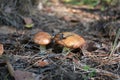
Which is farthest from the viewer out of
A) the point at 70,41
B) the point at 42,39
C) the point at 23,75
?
the point at 42,39

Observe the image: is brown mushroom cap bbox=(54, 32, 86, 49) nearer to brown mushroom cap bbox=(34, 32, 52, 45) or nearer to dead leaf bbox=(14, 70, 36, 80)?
brown mushroom cap bbox=(34, 32, 52, 45)

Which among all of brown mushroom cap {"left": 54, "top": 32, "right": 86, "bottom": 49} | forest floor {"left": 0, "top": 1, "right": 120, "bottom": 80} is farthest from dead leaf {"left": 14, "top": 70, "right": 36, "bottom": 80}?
brown mushroom cap {"left": 54, "top": 32, "right": 86, "bottom": 49}

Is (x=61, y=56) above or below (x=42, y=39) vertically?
below

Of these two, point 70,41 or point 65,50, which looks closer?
point 70,41

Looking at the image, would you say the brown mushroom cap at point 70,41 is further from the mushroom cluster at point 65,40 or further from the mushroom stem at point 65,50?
the mushroom stem at point 65,50

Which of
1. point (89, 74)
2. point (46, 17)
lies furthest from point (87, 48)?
point (46, 17)

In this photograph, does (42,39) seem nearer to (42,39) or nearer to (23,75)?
(42,39)

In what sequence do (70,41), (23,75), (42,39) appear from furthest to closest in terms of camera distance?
(42,39), (70,41), (23,75)

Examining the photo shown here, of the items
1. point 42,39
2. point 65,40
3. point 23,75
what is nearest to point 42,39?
point 42,39

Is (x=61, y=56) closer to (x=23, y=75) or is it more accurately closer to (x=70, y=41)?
(x=70, y=41)
